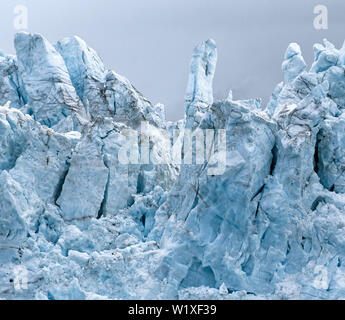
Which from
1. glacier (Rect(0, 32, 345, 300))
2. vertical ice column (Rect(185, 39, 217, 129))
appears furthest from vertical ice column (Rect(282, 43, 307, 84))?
glacier (Rect(0, 32, 345, 300))

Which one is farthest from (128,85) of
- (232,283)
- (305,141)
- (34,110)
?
(232,283)

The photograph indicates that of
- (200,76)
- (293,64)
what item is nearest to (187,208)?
(293,64)

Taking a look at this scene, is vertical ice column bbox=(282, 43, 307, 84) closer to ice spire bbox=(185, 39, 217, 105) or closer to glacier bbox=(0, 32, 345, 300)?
ice spire bbox=(185, 39, 217, 105)

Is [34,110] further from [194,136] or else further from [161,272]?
[161,272]

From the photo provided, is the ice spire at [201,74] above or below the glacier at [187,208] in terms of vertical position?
above

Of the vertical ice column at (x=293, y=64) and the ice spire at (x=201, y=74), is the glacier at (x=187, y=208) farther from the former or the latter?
the ice spire at (x=201, y=74)

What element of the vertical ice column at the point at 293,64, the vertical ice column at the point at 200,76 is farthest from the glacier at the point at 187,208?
the vertical ice column at the point at 200,76

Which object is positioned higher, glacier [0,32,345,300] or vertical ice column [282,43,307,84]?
vertical ice column [282,43,307,84]

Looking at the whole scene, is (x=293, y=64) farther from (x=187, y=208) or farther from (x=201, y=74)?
(x=187, y=208)
